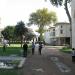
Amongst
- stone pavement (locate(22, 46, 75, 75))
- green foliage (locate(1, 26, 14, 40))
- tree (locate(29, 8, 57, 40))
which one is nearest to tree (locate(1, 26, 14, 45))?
green foliage (locate(1, 26, 14, 40))

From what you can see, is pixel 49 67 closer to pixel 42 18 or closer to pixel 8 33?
pixel 42 18

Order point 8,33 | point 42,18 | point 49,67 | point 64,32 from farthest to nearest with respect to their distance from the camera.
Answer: point 8,33
point 42,18
point 64,32
point 49,67

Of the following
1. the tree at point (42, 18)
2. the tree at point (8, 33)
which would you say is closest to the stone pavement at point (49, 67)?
the tree at point (42, 18)

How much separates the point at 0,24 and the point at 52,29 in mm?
39091

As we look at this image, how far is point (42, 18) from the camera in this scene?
117m

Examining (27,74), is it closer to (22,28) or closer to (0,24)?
(22,28)

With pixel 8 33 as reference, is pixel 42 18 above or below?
above

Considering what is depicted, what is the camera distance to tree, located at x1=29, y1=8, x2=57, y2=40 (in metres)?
117

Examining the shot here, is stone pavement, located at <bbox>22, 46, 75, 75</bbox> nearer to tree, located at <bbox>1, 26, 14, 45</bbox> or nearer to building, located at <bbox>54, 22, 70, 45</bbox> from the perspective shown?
building, located at <bbox>54, 22, 70, 45</bbox>

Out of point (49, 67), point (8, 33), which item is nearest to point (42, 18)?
point (8, 33)

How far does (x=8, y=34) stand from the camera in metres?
124

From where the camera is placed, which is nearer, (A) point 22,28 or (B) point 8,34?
(A) point 22,28

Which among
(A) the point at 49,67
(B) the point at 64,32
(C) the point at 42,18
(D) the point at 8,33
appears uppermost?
(C) the point at 42,18

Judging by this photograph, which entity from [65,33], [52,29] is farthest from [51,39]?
[65,33]
